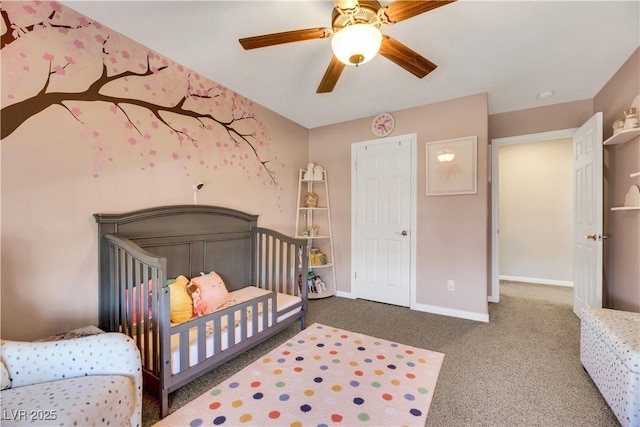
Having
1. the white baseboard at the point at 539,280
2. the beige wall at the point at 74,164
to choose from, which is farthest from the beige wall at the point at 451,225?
the beige wall at the point at 74,164

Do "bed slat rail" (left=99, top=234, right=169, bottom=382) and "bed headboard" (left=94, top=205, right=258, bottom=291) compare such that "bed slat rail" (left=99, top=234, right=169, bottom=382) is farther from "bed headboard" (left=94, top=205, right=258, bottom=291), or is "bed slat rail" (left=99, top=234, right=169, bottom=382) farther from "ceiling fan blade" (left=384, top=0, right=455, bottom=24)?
"ceiling fan blade" (left=384, top=0, right=455, bottom=24)

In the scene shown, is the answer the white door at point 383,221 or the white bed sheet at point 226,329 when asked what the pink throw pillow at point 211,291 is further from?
the white door at point 383,221

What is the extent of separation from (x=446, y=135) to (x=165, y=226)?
287cm

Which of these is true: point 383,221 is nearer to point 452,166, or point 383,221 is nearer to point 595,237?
point 452,166

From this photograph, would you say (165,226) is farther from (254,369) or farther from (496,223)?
(496,223)

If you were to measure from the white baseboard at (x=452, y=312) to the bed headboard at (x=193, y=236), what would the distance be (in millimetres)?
1948

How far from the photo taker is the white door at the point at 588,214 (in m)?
2.33

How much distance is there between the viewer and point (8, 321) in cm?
138

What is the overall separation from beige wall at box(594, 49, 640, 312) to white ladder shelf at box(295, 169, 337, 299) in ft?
8.99

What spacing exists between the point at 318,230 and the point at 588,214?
2902mm

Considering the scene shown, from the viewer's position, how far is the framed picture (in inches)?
108

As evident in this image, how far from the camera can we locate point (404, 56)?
63.4 inches

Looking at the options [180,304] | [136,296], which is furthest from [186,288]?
[136,296]

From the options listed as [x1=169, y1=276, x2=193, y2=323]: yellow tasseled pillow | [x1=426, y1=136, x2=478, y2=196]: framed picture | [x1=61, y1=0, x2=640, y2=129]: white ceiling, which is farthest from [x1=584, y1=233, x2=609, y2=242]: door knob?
[x1=169, y1=276, x2=193, y2=323]: yellow tasseled pillow
